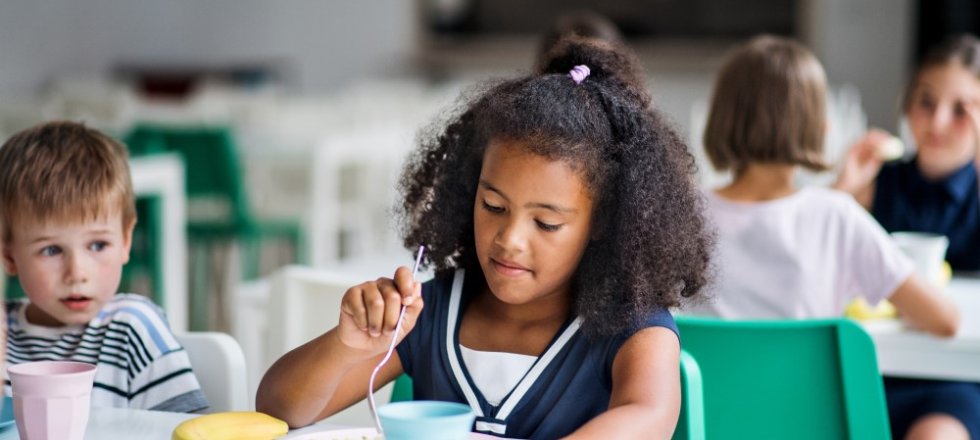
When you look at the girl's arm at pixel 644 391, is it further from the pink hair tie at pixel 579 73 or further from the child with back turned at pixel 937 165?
the child with back turned at pixel 937 165

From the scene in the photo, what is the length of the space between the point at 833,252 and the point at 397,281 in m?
1.02

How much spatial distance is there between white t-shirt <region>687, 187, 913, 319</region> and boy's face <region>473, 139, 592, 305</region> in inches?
27.7

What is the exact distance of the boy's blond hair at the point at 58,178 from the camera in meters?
1.46

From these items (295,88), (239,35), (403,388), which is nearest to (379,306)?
(403,388)

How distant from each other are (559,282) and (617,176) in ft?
0.42

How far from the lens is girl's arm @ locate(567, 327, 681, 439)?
1.15 m

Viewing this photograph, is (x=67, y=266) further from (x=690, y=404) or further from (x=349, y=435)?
(x=690, y=404)

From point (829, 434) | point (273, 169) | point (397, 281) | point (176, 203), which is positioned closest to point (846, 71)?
point (273, 169)

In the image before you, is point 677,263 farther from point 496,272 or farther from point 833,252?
point 833,252

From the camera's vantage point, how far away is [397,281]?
3.87 feet

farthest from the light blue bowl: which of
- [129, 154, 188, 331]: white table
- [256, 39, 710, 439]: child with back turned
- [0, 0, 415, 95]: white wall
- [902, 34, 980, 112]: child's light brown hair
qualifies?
[0, 0, 415, 95]: white wall

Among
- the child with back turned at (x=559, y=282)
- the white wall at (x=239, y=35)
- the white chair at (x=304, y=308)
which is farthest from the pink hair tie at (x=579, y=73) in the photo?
the white wall at (x=239, y=35)

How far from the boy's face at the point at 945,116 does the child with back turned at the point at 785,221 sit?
502 mm

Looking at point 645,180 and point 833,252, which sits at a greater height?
point 645,180
